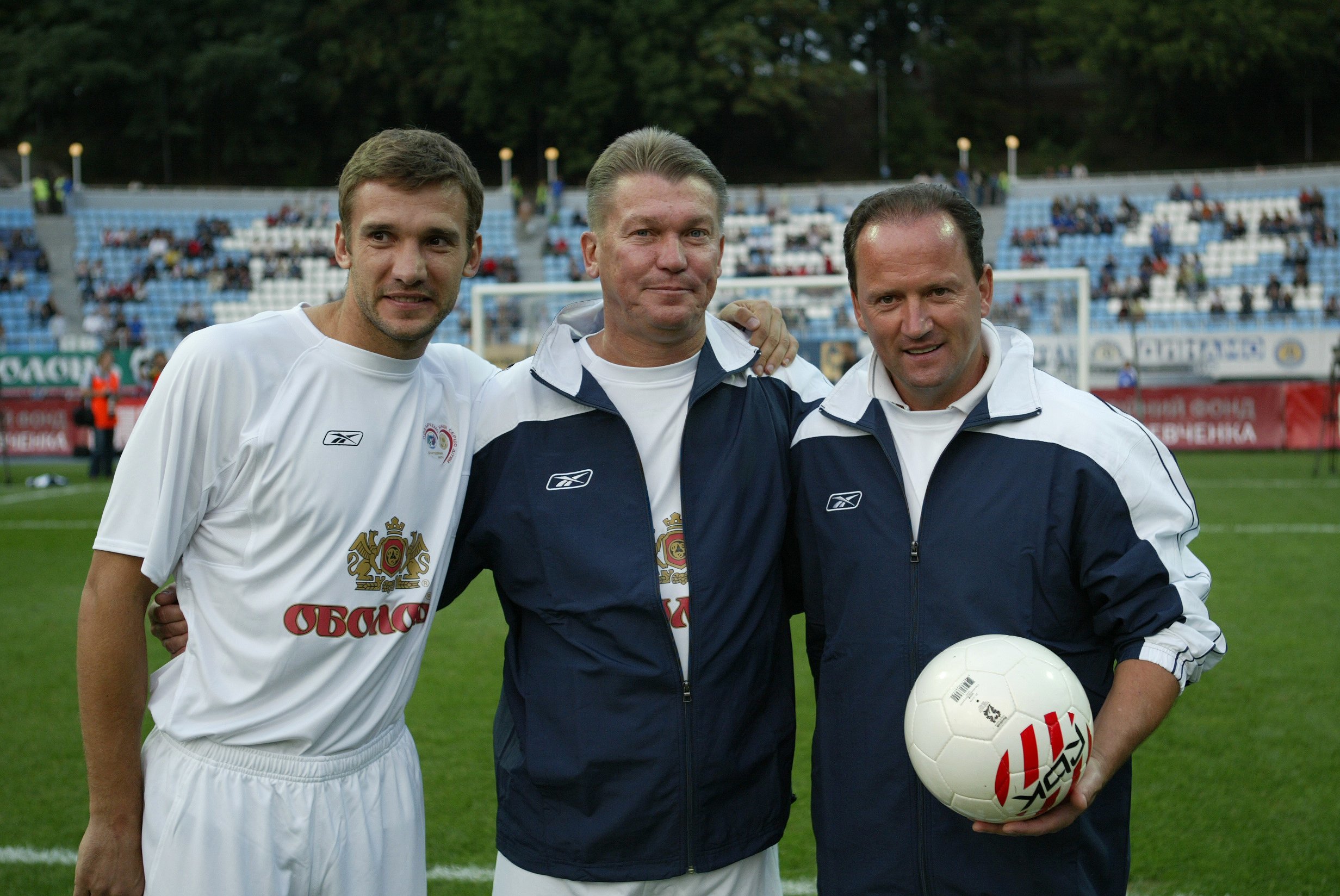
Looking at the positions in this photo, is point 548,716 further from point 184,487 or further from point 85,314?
point 85,314

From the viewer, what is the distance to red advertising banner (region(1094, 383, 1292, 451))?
19797 mm

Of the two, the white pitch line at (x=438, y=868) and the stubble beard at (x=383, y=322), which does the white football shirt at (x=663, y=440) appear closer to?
the stubble beard at (x=383, y=322)

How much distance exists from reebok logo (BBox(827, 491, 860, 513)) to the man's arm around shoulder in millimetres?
1545

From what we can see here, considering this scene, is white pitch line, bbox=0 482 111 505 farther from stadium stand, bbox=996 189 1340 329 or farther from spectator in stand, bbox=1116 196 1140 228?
spectator in stand, bbox=1116 196 1140 228

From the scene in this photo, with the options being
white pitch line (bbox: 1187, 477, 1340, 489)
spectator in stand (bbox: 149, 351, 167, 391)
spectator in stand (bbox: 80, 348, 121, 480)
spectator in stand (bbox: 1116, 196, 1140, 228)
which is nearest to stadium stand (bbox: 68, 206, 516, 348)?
spectator in stand (bbox: 149, 351, 167, 391)

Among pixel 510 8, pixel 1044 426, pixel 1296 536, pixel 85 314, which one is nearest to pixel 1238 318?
pixel 1296 536

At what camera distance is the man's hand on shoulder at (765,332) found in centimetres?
306

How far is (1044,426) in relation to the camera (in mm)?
2502

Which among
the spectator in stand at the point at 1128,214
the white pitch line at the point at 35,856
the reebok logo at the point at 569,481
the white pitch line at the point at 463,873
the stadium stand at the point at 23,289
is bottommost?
the white pitch line at the point at 463,873

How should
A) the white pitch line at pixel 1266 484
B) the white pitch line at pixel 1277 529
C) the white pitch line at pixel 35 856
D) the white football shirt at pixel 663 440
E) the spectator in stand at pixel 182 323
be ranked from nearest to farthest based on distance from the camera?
the white football shirt at pixel 663 440 < the white pitch line at pixel 35 856 < the white pitch line at pixel 1277 529 < the white pitch line at pixel 1266 484 < the spectator in stand at pixel 182 323

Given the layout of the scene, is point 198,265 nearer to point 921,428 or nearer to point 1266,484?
point 1266,484

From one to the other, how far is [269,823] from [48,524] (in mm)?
12471

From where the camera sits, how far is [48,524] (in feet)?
43.3

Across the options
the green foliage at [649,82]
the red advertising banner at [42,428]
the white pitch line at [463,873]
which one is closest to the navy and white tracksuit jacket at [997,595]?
the white pitch line at [463,873]
